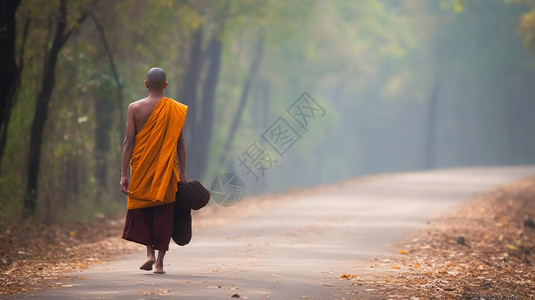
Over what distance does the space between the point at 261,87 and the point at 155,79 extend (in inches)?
A: 1754

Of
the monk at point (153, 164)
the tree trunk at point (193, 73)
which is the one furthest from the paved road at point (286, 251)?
the tree trunk at point (193, 73)

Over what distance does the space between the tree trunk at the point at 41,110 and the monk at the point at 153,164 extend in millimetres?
7720

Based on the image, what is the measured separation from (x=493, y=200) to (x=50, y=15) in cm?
1222

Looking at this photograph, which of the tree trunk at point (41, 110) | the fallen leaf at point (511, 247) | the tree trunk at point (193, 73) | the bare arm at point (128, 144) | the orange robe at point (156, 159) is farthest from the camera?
the tree trunk at point (193, 73)

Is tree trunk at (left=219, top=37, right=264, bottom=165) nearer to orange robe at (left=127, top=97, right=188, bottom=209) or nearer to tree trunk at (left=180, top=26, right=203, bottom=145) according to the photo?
tree trunk at (left=180, top=26, right=203, bottom=145)

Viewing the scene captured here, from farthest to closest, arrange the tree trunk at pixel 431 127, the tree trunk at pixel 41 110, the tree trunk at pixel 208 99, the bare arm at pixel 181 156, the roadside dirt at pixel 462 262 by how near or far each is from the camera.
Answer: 1. the tree trunk at pixel 431 127
2. the tree trunk at pixel 208 99
3. the tree trunk at pixel 41 110
4. the bare arm at pixel 181 156
5. the roadside dirt at pixel 462 262

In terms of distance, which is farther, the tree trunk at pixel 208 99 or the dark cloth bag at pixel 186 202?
the tree trunk at pixel 208 99

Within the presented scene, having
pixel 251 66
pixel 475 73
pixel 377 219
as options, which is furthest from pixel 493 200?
pixel 475 73

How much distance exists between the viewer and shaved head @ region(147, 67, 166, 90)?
31.2 ft

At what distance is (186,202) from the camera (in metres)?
9.52

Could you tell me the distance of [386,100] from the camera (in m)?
77.1

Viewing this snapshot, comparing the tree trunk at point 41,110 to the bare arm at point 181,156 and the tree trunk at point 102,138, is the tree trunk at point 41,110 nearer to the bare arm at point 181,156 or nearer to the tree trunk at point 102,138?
the tree trunk at point 102,138

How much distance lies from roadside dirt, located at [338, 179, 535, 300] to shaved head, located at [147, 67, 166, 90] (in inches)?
107

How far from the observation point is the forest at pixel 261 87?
17656 millimetres
